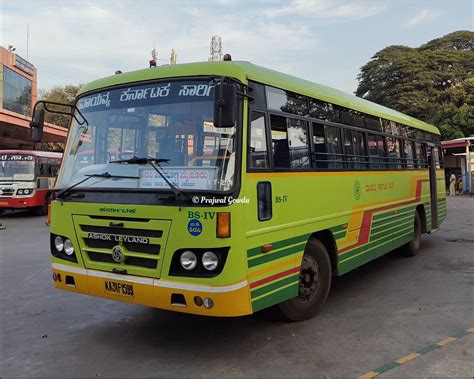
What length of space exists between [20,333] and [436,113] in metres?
36.5

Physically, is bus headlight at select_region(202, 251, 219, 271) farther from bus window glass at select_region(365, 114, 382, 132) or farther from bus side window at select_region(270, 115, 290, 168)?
bus window glass at select_region(365, 114, 382, 132)

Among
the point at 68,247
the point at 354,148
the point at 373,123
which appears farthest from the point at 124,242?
the point at 373,123

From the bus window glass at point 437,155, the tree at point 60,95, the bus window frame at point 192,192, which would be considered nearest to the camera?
the bus window frame at point 192,192

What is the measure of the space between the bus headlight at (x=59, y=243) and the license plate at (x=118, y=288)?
73cm

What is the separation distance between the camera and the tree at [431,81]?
3459cm

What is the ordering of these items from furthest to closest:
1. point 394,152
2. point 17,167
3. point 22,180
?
point 17,167
point 22,180
point 394,152

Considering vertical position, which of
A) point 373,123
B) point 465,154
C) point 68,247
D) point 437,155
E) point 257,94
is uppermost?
point 465,154

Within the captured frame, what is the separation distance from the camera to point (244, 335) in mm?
4688

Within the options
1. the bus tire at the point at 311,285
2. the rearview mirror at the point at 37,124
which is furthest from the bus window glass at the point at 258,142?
the rearview mirror at the point at 37,124

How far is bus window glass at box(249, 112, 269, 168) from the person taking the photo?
423 cm

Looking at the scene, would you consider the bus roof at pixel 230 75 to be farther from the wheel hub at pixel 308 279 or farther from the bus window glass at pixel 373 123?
the wheel hub at pixel 308 279

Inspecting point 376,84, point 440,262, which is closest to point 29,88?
point 376,84

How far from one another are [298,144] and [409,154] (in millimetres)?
4564

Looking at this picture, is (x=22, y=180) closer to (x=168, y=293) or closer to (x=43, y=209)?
(x=43, y=209)
